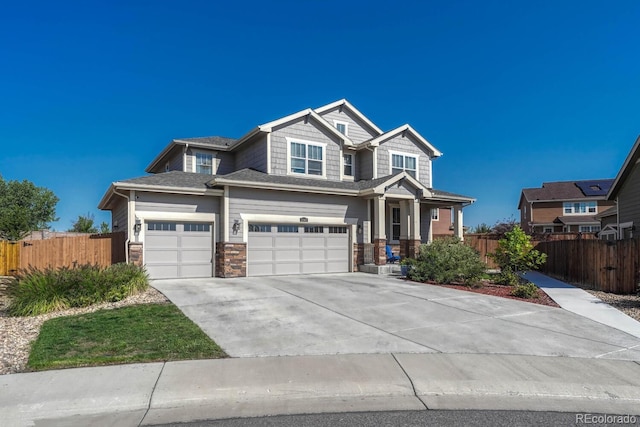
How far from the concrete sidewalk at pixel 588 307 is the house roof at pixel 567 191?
35.3 metres

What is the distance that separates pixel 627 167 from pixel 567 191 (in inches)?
1331

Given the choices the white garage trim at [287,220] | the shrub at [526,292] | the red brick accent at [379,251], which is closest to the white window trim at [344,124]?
the white garage trim at [287,220]

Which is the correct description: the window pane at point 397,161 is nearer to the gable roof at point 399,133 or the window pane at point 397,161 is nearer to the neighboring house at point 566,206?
the gable roof at point 399,133

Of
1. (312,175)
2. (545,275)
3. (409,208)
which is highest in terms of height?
(312,175)

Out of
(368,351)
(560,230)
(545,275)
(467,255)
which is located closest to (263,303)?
(368,351)

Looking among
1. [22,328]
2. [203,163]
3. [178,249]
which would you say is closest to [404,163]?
[203,163]

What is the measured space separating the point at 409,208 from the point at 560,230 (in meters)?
33.9

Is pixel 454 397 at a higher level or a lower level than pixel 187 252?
lower

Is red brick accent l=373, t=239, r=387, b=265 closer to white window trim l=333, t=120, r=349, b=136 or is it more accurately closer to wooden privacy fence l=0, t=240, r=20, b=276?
white window trim l=333, t=120, r=349, b=136

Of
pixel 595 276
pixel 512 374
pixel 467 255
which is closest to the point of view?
pixel 512 374

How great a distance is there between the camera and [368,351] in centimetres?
698

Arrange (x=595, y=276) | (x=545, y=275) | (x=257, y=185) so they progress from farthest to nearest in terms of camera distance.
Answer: (x=545, y=275)
(x=257, y=185)
(x=595, y=276)

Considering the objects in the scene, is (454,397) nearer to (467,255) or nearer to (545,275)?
(467,255)

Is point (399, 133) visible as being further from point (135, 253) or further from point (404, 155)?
point (135, 253)
